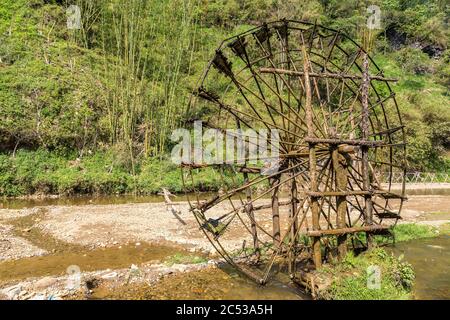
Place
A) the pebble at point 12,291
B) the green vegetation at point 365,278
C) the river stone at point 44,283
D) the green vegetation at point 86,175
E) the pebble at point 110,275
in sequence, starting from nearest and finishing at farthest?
the green vegetation at point 365,278 < the pebble at point 12,291 < the river stone at point 44,283 < the pebble at point 110,275 < the green vegetation at point 86,175

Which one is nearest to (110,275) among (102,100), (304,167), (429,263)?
(304,167)

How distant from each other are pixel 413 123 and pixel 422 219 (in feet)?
56.6

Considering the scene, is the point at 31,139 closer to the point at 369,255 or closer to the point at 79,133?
the point at 79,133

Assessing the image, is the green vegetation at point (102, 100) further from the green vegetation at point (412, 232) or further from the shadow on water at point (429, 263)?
the shadow on water at point (429, 263)

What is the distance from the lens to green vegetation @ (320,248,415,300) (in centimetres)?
774

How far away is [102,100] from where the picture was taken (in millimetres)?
26328

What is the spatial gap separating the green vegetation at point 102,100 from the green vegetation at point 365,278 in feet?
→ 55.2

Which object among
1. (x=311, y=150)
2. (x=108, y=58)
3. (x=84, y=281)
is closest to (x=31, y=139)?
(x=108, y=58)

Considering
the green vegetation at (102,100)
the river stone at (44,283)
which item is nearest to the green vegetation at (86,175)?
the green vegetation at (102,100)

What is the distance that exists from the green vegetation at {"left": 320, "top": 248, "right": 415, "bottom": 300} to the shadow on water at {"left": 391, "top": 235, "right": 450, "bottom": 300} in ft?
3.62

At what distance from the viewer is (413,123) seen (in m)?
32.0

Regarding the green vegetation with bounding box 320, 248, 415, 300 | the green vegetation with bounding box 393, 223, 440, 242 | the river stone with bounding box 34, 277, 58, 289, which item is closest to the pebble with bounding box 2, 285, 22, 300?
the river stone with bounding box 34, 277, 58, 289

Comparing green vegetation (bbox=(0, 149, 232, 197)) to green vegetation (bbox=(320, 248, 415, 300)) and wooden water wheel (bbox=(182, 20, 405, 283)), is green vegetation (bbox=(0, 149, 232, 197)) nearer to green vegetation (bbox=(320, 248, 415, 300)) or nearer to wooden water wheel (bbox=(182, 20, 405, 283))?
wooden water wheel (bbox=(182, 20, 405, 283))

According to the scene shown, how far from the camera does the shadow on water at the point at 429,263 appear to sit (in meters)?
9.51
